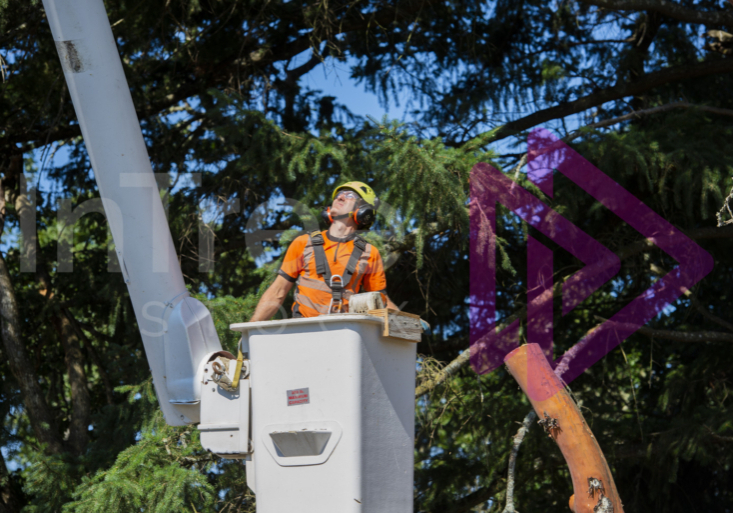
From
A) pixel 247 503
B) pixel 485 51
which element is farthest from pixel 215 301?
pixel 485 51

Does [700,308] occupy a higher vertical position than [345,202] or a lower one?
lower

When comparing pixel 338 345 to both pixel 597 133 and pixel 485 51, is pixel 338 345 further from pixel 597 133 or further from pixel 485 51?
pixel 485 51

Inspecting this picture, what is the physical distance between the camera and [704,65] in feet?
25.8

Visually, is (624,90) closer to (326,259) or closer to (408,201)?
(408,201)

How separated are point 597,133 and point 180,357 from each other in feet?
14.3

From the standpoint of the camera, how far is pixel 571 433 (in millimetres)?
4785

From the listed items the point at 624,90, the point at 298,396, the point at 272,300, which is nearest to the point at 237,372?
the point at 298,396

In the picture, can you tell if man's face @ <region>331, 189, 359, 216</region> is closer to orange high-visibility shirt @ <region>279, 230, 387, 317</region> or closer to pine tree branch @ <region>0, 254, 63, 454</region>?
orange high-visibility shirt @ <region>279, 230, 387, 317</region>

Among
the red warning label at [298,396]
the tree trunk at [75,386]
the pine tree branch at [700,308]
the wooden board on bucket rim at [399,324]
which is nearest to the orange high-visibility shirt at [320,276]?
the wooden board on bucket rim at [399,324]

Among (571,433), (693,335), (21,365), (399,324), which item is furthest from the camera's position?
(21,365)

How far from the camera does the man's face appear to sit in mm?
4172

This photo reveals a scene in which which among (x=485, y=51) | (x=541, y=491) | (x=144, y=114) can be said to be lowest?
(x=541, y=491)

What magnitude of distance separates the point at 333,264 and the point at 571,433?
1.99 m

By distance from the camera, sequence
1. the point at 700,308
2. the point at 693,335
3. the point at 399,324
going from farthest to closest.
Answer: the point at 700,308, the point at 693,335, the point at 399,324
